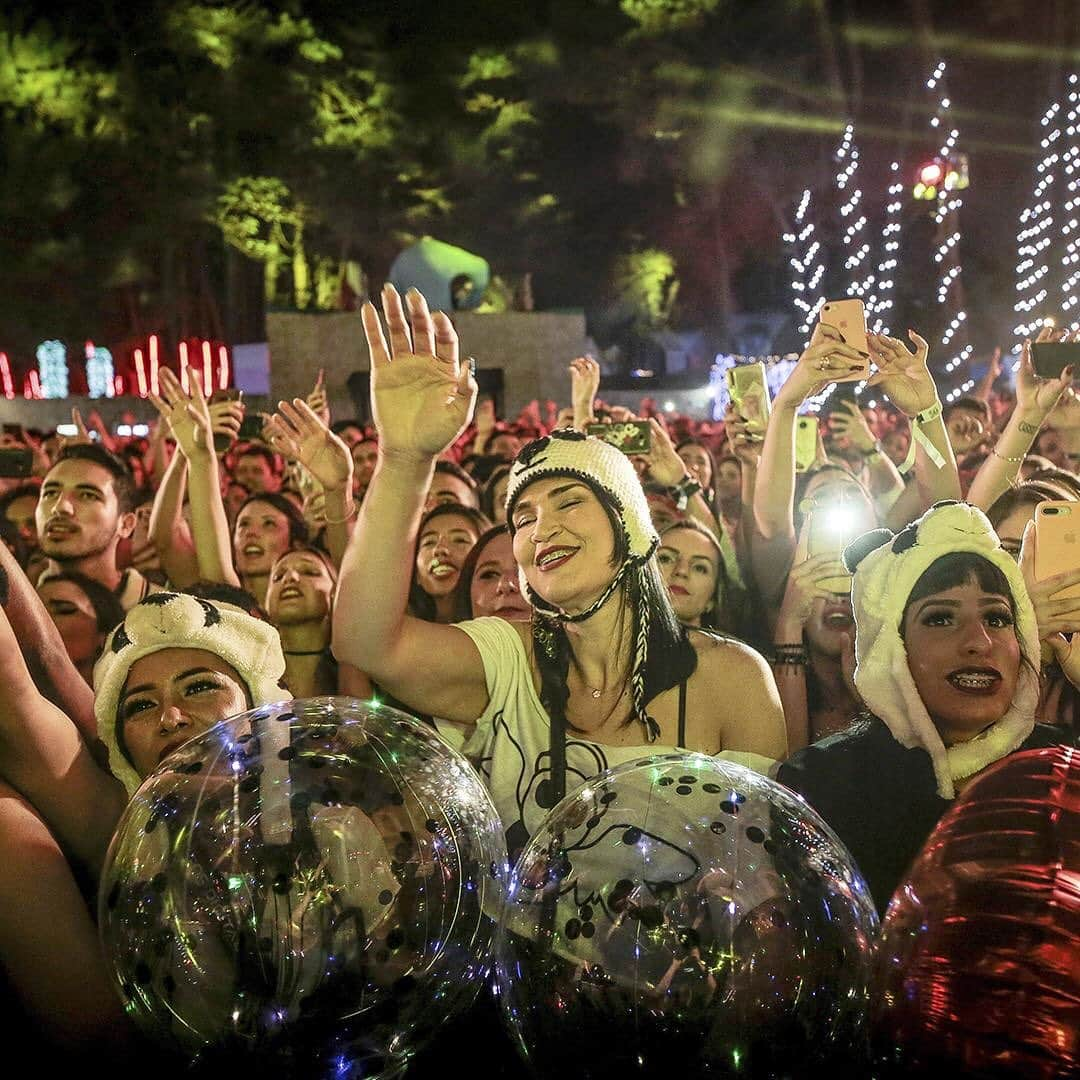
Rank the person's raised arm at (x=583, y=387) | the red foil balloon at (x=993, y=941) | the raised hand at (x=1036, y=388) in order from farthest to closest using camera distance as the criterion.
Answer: the person's raised arm at (x=583, y=387)
the raised hand at (x=1036, y=388)
the red foil balloon at (x=993, y=941)

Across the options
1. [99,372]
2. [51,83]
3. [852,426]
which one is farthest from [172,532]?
[99,372]

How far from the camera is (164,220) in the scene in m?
24.2

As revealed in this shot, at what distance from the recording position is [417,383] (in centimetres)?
242

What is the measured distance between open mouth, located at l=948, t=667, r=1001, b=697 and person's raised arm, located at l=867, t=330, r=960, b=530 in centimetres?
155

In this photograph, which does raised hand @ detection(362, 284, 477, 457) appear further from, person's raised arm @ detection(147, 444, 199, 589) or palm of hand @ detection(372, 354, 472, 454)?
person's raised arm @ detection(147, 444, 199, 589)

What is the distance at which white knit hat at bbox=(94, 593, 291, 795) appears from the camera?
229 cm

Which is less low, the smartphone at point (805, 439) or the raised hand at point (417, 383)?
the raised hand at point (417, 383)

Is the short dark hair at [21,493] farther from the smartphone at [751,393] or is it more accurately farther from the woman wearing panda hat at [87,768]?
the woman wearing panda hat at [87,768]

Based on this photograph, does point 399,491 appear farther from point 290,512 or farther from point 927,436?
point 290,512

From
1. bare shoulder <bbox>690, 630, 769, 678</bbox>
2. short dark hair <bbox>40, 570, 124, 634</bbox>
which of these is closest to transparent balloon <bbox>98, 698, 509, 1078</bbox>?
bare shoulder <bbox>690, 630, 769, 678</bbox>

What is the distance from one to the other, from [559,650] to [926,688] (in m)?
0.85

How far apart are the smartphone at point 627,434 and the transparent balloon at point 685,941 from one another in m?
3.43

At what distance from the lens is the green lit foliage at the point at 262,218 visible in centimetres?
2480

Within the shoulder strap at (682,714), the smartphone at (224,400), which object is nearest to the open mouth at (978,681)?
the shoulder strap at (682,714)
